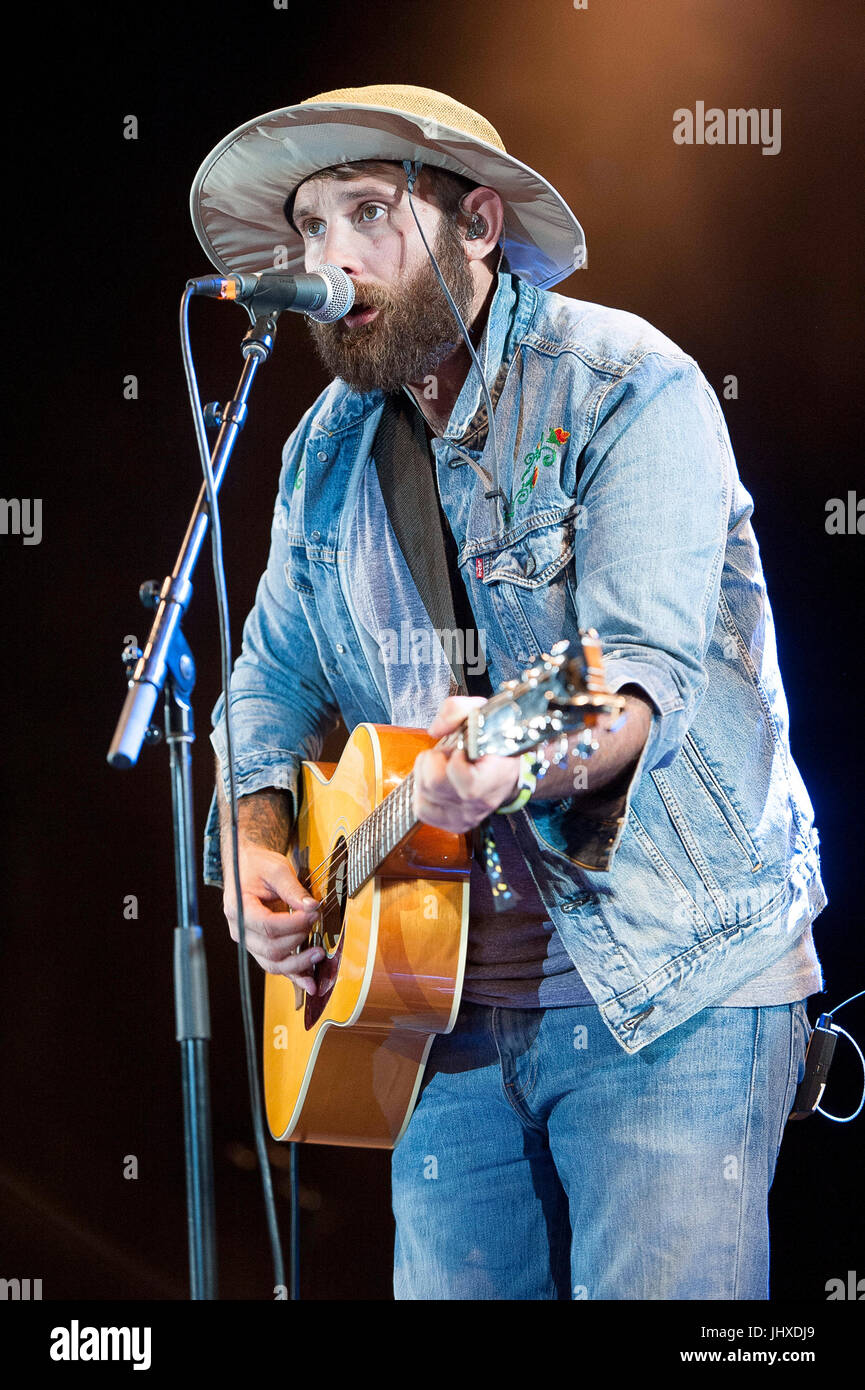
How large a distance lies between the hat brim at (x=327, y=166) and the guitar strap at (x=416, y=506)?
1.17ft

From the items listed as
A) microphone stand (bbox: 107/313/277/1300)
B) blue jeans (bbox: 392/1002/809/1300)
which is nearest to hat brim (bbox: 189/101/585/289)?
microphone stand (bbox: 107/313/277/1300)

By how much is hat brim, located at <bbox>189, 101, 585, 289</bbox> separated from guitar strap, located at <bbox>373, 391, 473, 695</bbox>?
0.36 metres

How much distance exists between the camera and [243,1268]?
3.11 meters

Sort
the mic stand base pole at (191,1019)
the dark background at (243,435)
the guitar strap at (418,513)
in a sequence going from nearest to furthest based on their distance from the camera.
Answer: the mic stand base pole at (191,1019)
the guitar strap at (418,513)
the dark background at (243,435)

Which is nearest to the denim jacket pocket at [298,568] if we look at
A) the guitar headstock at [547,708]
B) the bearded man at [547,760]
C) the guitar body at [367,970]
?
the bearded man at [547,760]

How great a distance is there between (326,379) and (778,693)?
154 cm

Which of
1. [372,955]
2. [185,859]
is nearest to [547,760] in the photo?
[185,859]

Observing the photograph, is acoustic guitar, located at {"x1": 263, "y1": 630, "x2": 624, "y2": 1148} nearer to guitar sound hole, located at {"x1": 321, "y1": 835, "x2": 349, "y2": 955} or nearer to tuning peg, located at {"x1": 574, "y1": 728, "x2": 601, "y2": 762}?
guitar sound hole, located at {"x1": 321, "y1": 835, "x2": 349, "y2": 955}

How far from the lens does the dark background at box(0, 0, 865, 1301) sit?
2736 mm

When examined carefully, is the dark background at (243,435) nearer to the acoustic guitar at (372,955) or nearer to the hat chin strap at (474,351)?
the hat chin strap at (474,351)

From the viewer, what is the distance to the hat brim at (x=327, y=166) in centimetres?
228

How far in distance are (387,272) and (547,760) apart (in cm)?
117

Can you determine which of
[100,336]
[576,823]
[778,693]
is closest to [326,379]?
[100,336]
